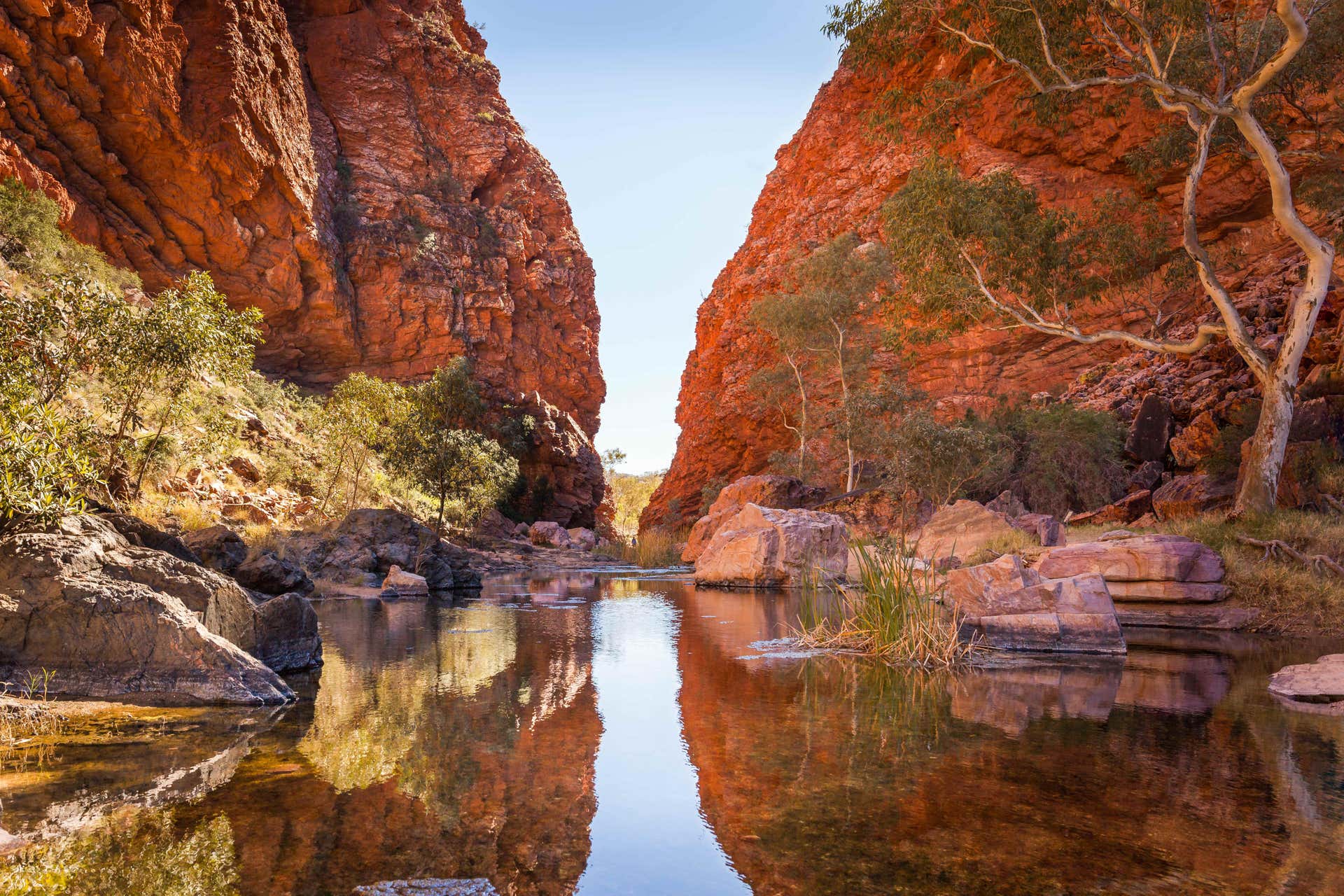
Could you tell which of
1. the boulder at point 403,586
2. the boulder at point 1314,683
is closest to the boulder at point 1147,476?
the boulder at point 1314,683

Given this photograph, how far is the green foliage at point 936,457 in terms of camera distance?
1859 cm

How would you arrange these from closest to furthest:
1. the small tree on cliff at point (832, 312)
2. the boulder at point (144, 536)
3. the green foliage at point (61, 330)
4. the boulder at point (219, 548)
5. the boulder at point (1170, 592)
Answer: the boulder at point (144, 536) < the green foliage at point (61, 330) < the boulder at point (219, 548) < the boulder at point (1170, 592) < the small tree on cliff at point (832, 312)

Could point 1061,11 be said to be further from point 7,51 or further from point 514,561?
point 7,51

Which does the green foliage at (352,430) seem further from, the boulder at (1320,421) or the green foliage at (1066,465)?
the boulder at (1320,421)

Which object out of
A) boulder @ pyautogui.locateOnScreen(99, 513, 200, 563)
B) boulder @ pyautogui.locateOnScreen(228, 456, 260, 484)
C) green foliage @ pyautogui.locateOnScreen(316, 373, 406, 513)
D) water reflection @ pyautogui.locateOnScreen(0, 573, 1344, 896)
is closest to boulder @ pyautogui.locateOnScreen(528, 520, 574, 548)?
green foliage @ pyautogui.locateOnScreen(316, 373, 406, 513)

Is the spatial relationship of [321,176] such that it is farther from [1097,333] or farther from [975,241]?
[1097,333]

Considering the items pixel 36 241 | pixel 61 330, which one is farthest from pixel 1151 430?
pixel 36 241

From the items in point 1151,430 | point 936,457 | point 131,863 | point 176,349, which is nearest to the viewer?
point 131,863

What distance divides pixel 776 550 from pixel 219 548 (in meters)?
10.6

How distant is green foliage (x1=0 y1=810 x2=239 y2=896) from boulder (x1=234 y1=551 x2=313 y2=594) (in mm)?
6868

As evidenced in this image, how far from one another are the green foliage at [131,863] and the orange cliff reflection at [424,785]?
0.24 feet

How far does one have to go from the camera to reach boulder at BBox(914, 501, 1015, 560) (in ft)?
47.2

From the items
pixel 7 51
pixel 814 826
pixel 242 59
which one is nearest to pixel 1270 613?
pixel 814 826

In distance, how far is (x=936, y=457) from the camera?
1873cm
